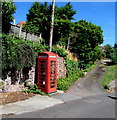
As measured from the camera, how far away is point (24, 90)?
25.6 ft

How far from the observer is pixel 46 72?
8.25m

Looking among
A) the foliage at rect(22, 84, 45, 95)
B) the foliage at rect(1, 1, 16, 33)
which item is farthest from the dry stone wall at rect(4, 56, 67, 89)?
the foliage at rect(1, 1, 16, 33)

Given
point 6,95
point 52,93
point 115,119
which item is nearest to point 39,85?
point 52,93

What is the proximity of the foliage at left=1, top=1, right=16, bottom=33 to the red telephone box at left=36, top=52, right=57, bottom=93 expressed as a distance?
3267mm

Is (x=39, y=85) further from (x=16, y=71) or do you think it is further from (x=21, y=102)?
(x=21, y=102)

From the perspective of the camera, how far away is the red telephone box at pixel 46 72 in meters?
8.21

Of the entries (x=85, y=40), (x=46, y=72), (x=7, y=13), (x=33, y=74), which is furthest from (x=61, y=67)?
(x=85, y=40)

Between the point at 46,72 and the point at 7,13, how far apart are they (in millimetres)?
4595

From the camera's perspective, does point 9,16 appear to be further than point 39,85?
Yes

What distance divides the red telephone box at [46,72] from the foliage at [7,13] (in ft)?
10.7

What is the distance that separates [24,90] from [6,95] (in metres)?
1.20

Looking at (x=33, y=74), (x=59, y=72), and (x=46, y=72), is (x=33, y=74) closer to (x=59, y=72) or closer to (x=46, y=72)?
(x=46, y=72)

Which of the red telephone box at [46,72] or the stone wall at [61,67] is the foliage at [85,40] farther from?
the red telephone box at [46,72]

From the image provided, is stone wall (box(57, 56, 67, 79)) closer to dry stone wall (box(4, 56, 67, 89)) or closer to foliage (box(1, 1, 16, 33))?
dry stone wall (box(4, 56, 67, 89))
